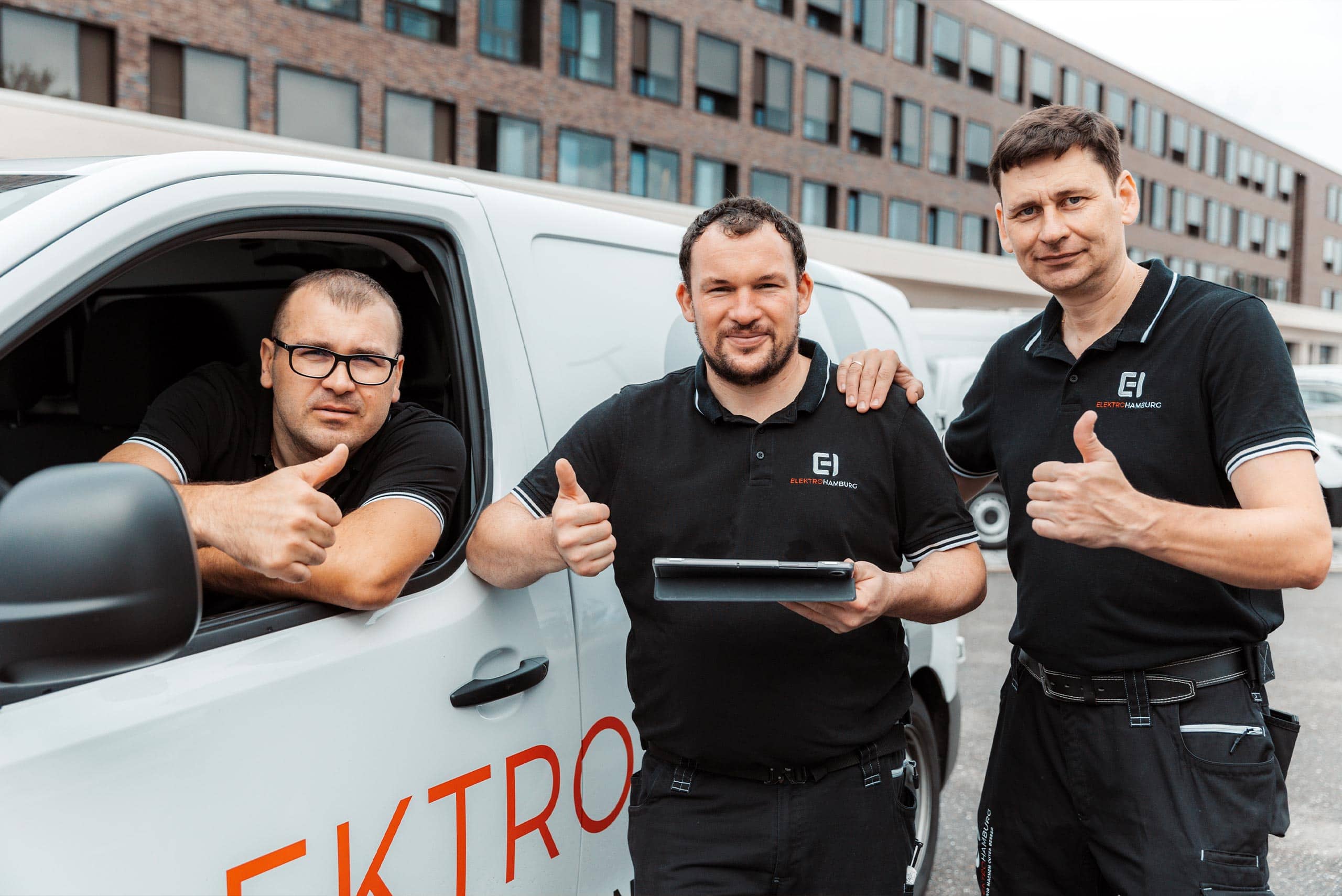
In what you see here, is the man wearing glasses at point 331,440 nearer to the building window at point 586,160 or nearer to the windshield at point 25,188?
the windshield at point 25,188

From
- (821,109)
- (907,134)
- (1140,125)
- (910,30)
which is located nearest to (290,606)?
(821,109)

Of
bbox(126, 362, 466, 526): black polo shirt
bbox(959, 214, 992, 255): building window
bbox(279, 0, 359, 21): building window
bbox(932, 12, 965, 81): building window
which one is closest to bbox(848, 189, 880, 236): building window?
bbox(959, 214, 992, 255): building window

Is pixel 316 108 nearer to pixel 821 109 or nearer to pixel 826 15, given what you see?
pixel 821 109

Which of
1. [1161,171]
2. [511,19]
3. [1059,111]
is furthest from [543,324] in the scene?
[1161,171]

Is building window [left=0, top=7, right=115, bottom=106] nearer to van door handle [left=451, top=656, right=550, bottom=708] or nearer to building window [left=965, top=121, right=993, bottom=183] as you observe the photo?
van door handle [left=451, top=656, right=550, bottom=708]

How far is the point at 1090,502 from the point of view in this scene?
1.78 meters

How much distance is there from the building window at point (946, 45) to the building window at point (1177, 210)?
18.1 metres

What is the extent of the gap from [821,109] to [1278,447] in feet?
105

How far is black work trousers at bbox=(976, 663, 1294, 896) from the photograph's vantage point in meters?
2.00

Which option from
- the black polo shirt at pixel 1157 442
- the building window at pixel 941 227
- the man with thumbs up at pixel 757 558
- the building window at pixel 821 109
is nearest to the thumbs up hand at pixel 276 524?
the man with thumbs up at pixel 757 558

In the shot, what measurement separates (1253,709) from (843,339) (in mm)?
1510

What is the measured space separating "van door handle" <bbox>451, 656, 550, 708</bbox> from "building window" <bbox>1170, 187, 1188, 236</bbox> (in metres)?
53.9

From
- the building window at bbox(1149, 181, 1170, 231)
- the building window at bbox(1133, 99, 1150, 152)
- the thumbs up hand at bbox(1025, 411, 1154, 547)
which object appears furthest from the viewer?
the building window at bbox(1149, 181, 1170, 231)

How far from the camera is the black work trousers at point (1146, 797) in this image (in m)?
2.00
